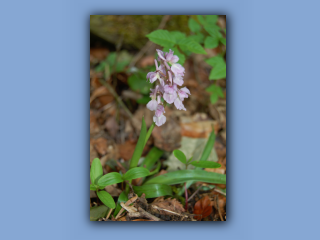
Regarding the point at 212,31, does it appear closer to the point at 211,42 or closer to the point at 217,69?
the point at 211,42

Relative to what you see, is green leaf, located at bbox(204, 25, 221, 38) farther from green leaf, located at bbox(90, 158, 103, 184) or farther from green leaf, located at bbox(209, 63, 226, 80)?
green leaf, located at bbox(90, 158, 103, 184)

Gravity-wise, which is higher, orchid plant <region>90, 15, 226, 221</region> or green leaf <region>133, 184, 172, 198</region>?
orchid plant <region>90, 15, 226, 221</region>

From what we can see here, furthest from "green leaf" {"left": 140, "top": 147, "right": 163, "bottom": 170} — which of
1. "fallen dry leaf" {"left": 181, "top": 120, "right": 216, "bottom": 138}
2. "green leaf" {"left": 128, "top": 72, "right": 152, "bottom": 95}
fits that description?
"green leaf" {"left": 128, "top": 72, "right": 152, "bottom": 95}
